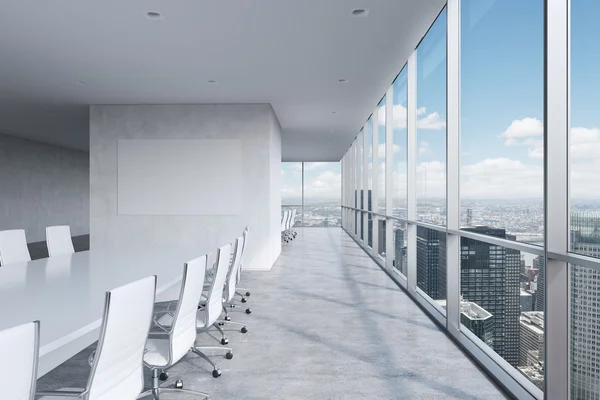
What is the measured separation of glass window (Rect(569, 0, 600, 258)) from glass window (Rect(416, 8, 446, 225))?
6.63 ft

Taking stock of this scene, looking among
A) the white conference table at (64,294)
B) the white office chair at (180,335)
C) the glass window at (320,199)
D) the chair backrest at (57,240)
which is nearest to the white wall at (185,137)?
the chair backrest at (57,240)

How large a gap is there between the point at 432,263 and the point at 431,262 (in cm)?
6

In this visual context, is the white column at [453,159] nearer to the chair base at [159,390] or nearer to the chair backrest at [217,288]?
the chair backrest at [217,288]

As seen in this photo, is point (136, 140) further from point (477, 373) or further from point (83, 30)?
point (477, 373)

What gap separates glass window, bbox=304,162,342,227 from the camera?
18.6m

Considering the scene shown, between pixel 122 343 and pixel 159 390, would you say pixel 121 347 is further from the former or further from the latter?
pixel 159 390

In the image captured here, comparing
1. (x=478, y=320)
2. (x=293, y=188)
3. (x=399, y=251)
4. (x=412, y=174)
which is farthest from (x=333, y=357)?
(x=293, y=188)

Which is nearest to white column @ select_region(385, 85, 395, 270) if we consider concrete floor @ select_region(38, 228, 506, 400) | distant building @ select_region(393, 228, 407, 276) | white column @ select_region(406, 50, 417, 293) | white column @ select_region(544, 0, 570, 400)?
distant building @ select_region(393, 228, 407, 276)

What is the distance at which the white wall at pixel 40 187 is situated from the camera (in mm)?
11859

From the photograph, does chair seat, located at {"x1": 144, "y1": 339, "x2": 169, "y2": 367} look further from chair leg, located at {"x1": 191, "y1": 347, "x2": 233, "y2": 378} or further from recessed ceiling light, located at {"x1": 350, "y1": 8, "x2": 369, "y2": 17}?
recessed ceiling light, located at {"x1": 350, "y1": 8, "x2": 369, "y2": 17}

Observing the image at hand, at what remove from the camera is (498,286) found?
307 centimetres

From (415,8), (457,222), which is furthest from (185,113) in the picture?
(457,222)

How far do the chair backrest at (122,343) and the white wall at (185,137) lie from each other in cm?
568

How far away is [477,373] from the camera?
10.4 ft
